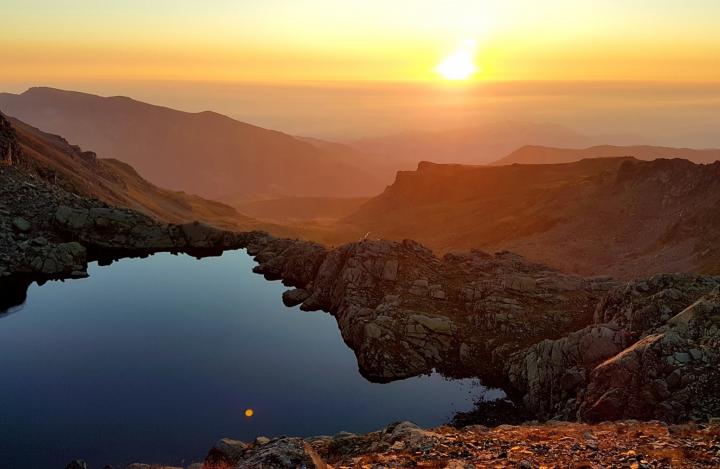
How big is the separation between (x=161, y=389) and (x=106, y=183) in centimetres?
10694

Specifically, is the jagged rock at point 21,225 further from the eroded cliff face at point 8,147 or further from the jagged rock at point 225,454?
the jagged rock at point 225,454

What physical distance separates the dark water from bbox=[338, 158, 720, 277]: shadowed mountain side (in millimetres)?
52842

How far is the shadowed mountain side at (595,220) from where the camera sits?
80.3 meters

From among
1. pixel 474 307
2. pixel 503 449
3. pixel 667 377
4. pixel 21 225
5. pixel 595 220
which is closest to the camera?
pixel 503 449

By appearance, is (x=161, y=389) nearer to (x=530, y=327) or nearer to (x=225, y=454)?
(x=225, y=454)

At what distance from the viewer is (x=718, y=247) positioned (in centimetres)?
7056

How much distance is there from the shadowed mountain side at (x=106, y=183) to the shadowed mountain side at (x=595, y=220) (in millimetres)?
49736

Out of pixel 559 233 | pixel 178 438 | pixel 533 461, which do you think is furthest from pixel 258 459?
pixel 559 233

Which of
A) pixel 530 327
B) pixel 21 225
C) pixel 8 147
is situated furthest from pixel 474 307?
pixel 8 147

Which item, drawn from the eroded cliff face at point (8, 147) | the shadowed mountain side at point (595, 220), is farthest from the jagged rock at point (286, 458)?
the eroded cliff face at point (8, 147)

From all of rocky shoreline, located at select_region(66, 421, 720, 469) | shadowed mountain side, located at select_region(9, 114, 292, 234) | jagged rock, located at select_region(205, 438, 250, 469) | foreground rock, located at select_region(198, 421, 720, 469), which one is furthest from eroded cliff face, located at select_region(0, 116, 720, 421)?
shadowed mountain side, located at select_region(9, 114, 292, 234)

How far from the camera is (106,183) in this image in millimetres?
126875

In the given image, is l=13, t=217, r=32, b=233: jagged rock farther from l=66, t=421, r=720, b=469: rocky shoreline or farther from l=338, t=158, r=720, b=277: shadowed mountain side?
l=338, t=158, r=720, b=277: shadowed mountain side

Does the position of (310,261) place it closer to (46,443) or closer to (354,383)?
(354,383)
